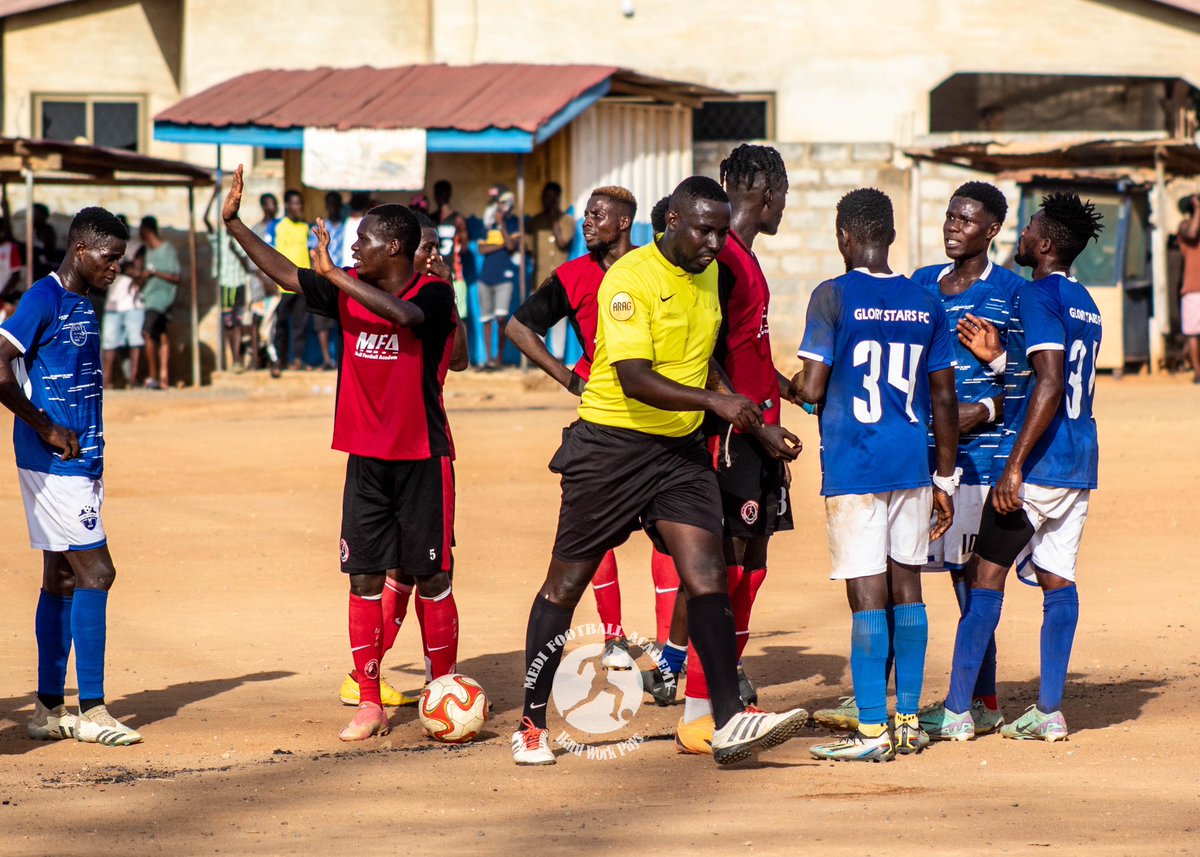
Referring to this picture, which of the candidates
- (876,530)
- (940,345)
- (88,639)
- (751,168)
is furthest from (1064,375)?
(88,639)

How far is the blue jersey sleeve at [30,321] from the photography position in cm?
638

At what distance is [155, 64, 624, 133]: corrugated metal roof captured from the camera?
61.6 ft

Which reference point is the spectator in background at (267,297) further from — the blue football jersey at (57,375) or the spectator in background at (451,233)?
the blue football jersey at (57,375)

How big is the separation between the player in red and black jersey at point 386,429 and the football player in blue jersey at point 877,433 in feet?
4.65

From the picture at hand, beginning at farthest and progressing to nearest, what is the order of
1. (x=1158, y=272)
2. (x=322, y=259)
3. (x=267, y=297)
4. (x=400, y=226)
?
(x=267, y=297), (x=1158, y=272), (x=400, y=226), (x=322, y=259)

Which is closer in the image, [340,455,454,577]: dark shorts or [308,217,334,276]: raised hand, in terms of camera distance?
[308,217,334,276]: raised hand

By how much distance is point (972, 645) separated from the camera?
636 centimetres

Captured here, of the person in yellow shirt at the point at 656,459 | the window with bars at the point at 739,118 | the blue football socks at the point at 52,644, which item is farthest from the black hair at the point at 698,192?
the window with bars at the point at 739,118

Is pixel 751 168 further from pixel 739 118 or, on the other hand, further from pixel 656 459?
pixel 739 118

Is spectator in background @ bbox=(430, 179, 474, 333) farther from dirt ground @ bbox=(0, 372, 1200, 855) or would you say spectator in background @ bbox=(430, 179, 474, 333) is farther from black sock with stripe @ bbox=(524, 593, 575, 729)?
black sock with stripe @ bbox=(524, 593, 575, 729)

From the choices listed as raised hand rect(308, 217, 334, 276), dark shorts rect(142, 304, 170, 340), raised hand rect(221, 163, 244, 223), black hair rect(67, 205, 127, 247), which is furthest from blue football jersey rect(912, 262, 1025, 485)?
dark shorts rect(142, 304, 170, 340)

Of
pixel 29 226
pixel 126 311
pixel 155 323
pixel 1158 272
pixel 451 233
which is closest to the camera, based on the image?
pixel 29 226

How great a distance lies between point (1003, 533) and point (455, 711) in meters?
2.06

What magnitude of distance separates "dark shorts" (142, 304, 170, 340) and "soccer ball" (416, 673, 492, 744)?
14780 mm
